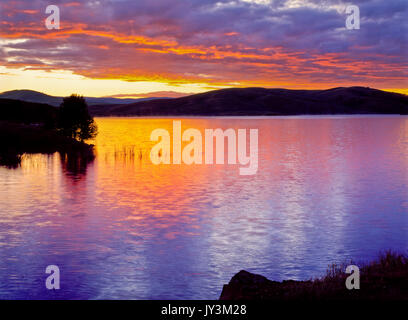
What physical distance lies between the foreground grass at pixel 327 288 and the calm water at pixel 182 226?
354 centimetres

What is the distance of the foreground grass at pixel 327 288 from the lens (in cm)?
1487

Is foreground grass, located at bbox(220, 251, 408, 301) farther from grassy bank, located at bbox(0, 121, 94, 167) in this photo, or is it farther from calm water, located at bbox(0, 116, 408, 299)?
grassy bank, located at bbox(0, 121, 94, 167)

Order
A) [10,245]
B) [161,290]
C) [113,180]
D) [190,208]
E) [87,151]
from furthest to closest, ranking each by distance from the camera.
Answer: [87,151], [113,180], [190,208], [10,245], [161,290]

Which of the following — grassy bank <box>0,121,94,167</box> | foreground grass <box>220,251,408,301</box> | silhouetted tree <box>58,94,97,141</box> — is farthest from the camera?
silhouetted tree <box>58,94,97,141</box>

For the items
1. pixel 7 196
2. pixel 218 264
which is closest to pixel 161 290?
pixel 218 264

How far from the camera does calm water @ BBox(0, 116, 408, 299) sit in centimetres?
2209

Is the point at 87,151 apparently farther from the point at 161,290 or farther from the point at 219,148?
the point at 161,290

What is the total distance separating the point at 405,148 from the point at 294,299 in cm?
9161

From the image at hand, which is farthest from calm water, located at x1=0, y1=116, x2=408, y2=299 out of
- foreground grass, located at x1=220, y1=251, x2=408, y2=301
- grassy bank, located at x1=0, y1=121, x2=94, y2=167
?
grassy bank, located at x1=0, y1=121, x2=94, y2=167

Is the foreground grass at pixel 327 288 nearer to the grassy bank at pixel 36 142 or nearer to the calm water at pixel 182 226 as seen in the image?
the calm water at pixel 182 226

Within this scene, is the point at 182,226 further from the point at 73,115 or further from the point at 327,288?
the point at 73,115

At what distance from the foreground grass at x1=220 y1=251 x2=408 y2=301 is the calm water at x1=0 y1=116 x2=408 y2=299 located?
3.54 meters

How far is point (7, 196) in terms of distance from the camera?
44.6 metres

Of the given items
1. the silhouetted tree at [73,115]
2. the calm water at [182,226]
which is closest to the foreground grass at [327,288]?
the calm water at [182,226]
